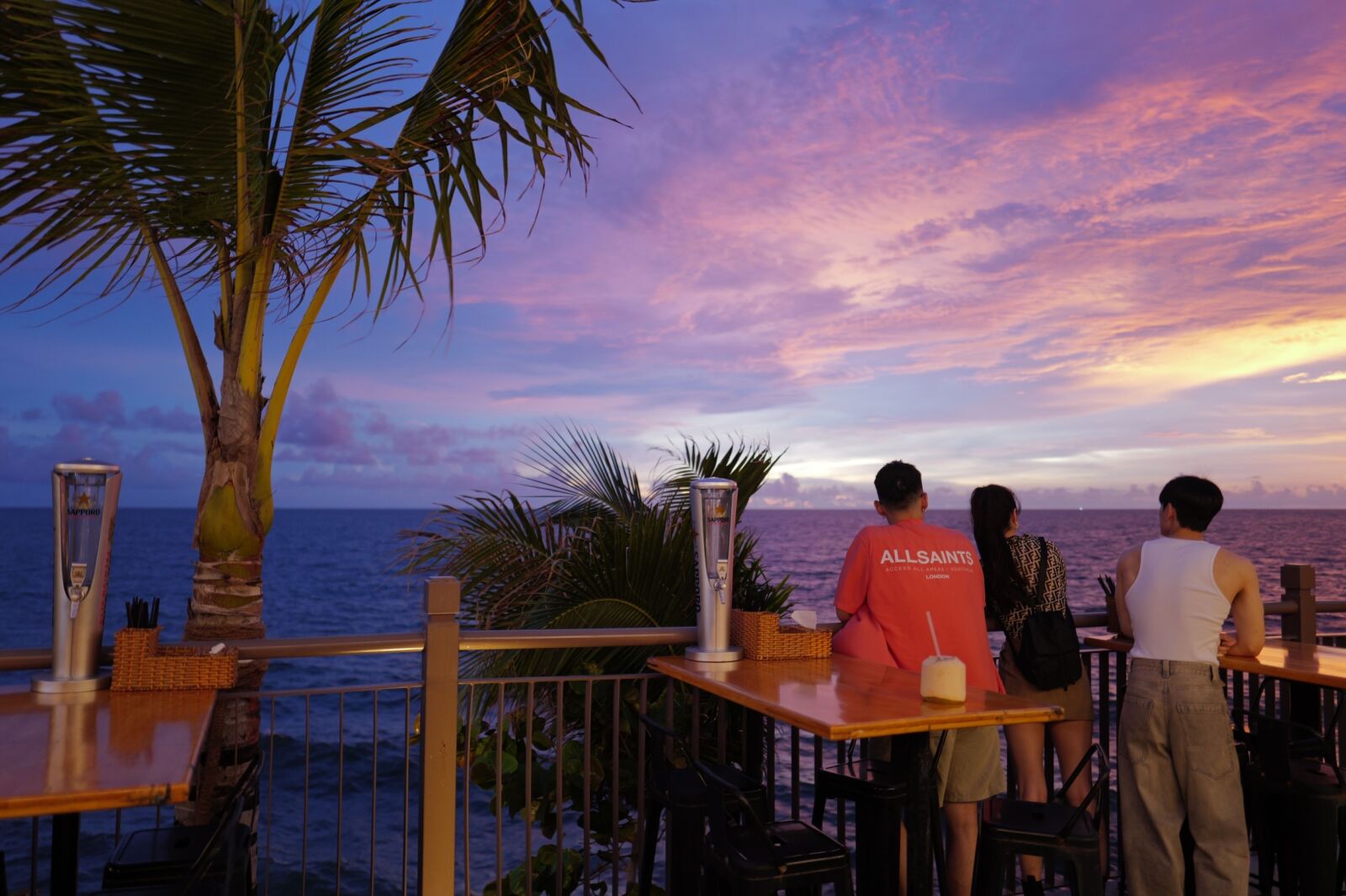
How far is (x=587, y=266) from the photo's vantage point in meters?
14.1

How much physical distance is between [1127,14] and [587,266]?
28.7 feet

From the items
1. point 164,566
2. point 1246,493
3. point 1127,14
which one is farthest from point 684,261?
point 164,566

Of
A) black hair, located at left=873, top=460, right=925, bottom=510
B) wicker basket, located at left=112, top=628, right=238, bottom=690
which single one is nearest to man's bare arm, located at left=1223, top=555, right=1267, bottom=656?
black hair, located at left=873, top=460, right=925, bottom=510

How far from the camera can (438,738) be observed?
2.81m

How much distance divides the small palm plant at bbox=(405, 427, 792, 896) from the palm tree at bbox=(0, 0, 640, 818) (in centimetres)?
139

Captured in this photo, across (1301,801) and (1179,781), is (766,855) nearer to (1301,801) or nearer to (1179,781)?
(1179,781)

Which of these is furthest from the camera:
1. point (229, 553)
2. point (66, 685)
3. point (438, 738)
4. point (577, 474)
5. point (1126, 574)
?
point (577, 474)

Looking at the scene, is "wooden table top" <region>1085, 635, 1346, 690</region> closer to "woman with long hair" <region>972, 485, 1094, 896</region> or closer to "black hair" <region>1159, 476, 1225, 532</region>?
"woman with long hair" <region>972, 485, 1094, 896</region>

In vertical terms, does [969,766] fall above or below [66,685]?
below

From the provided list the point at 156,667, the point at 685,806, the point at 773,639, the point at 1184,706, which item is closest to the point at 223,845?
the point at 156,667

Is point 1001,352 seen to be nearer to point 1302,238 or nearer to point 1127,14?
point 1302,238

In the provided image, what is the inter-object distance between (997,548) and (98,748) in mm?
3035

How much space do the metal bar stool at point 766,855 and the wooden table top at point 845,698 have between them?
0.25 m

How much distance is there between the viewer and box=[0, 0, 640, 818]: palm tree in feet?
9.92
